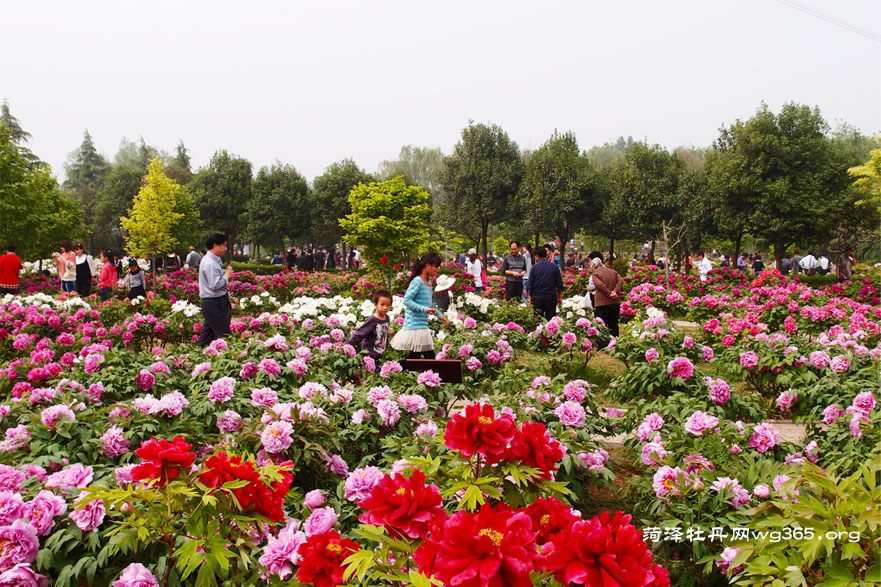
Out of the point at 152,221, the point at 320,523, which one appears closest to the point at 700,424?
the point at 320,523

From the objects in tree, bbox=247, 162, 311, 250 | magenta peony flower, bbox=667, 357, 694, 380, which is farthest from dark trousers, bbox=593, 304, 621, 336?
tree, bbox=247, 162, 311, 250

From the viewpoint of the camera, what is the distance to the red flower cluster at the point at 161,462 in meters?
1.62

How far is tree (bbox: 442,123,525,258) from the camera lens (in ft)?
107

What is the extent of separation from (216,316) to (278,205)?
3324cm

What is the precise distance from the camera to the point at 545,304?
8867 mm

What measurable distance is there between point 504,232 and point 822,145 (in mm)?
22356

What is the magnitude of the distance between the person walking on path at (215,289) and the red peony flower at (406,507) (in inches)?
226

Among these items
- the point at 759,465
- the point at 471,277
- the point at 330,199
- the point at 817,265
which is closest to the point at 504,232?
the point at 330,199

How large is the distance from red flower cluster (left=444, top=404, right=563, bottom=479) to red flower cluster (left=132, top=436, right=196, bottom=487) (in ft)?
2.48

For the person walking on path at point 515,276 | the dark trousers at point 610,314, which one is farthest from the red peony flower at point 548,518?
the person walking on path at point 515,276

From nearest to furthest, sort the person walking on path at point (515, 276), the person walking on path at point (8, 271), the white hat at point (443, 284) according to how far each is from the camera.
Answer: the white hat at point (443, 284), the person walking on path at point (8, 271), the person walking on path at point (515, 276)

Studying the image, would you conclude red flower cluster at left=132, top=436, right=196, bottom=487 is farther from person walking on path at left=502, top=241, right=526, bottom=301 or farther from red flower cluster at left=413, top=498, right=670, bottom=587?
person walking on path at left=502, top=241, right=526, bottom=301

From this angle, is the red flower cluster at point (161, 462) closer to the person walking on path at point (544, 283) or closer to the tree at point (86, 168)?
the person walking on path at point (544, 283)

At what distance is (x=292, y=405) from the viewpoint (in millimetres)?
3076
